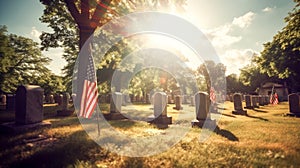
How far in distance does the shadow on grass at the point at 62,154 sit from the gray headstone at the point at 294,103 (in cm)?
1425

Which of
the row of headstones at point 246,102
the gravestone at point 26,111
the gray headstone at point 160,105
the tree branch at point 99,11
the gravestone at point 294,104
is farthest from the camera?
the row of headstones at point 246,102

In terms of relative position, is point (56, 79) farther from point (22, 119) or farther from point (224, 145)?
point (224, 145)

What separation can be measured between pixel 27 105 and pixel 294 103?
16.5 metres

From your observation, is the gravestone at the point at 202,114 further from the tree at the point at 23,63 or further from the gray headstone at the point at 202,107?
the tree at the point at 23,63

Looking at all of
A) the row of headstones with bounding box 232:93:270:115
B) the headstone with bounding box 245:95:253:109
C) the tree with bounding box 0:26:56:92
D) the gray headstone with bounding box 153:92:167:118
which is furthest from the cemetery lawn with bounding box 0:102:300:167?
the tree with bounding box 0:26:56:92

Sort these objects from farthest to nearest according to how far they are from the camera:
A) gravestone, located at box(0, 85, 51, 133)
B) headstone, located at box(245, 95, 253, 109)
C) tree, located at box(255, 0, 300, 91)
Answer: tree, located at box(255, 0, 300, 91) → headstone, located at box(245, 95, 253, 109) → gravestone, located at box(0, 85, 51, 133)

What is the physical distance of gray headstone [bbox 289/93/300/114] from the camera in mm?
12867

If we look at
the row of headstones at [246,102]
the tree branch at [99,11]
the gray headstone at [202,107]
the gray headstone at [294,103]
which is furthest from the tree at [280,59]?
the tree branch at [99,11]

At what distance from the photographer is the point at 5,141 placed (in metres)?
5.23

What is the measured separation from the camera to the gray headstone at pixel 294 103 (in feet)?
42.2

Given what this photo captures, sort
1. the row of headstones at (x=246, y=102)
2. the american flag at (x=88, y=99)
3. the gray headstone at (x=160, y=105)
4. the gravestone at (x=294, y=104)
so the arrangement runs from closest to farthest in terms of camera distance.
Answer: the american flag at (x=88, y=99), the gray headstone at (x=160, y=105), the gravestone at (x=294, y=104), the row of headstones at (x=246, y=102)

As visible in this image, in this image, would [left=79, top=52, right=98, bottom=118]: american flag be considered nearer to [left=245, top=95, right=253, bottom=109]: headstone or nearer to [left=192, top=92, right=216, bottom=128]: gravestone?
[left=192, top=92, right=216, bottom=128]: gravestone

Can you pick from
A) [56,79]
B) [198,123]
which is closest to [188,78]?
[56,79]

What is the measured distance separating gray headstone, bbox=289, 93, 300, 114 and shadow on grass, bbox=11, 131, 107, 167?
46.8ft
